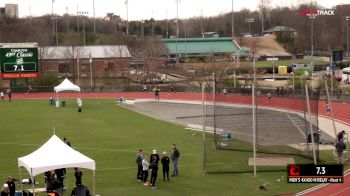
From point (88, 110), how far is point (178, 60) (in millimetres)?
66034

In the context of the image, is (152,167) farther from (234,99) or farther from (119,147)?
(234,99)

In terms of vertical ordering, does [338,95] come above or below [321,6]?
below

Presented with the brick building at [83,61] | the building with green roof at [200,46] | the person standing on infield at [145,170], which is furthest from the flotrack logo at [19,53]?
the building with green roof at [200,46]

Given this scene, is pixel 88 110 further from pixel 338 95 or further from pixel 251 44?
pixel 251 44

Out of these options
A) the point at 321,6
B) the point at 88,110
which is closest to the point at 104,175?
the point at 88,110

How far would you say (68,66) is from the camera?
9381cm

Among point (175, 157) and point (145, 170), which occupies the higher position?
point (175, 157)

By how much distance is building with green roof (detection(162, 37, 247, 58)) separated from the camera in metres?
133
